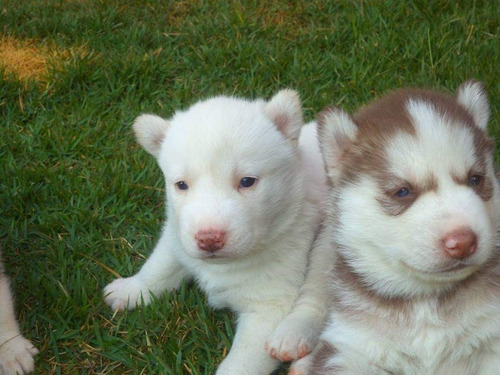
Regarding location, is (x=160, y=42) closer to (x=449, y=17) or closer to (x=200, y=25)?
(x=200, y=25)

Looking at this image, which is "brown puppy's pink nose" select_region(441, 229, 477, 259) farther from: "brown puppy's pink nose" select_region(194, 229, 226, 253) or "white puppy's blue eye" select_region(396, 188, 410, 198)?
"brown puppy's pink nose" select_region(194, 229, 226, 253)

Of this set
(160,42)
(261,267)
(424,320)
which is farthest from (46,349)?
(160,42)

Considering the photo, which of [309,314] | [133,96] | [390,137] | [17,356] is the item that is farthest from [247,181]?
[133,96]

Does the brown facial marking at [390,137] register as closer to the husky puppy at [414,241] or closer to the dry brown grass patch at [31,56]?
the husky puppy at [414,241]

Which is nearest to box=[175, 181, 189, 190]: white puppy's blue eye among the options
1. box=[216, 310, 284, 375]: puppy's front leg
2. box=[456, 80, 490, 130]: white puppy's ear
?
box=[216, 310, 284, 375]: puppy's front leg

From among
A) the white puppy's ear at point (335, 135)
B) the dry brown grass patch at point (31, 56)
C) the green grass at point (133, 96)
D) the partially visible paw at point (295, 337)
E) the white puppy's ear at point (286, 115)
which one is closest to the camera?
the white puppy's ear at point (335, 135)

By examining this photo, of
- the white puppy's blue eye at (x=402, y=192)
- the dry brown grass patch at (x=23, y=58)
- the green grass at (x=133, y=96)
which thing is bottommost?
the dry brown grass patch at (x=23, y=58)

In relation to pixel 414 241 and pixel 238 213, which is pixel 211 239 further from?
pixel 414 241

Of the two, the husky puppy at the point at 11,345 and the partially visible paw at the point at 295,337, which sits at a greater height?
the partially visible paw at the point at 295,337

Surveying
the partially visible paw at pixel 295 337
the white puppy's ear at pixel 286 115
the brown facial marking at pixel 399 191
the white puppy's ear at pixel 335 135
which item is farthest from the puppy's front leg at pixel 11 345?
the brown facial marking at pixel 399 191
